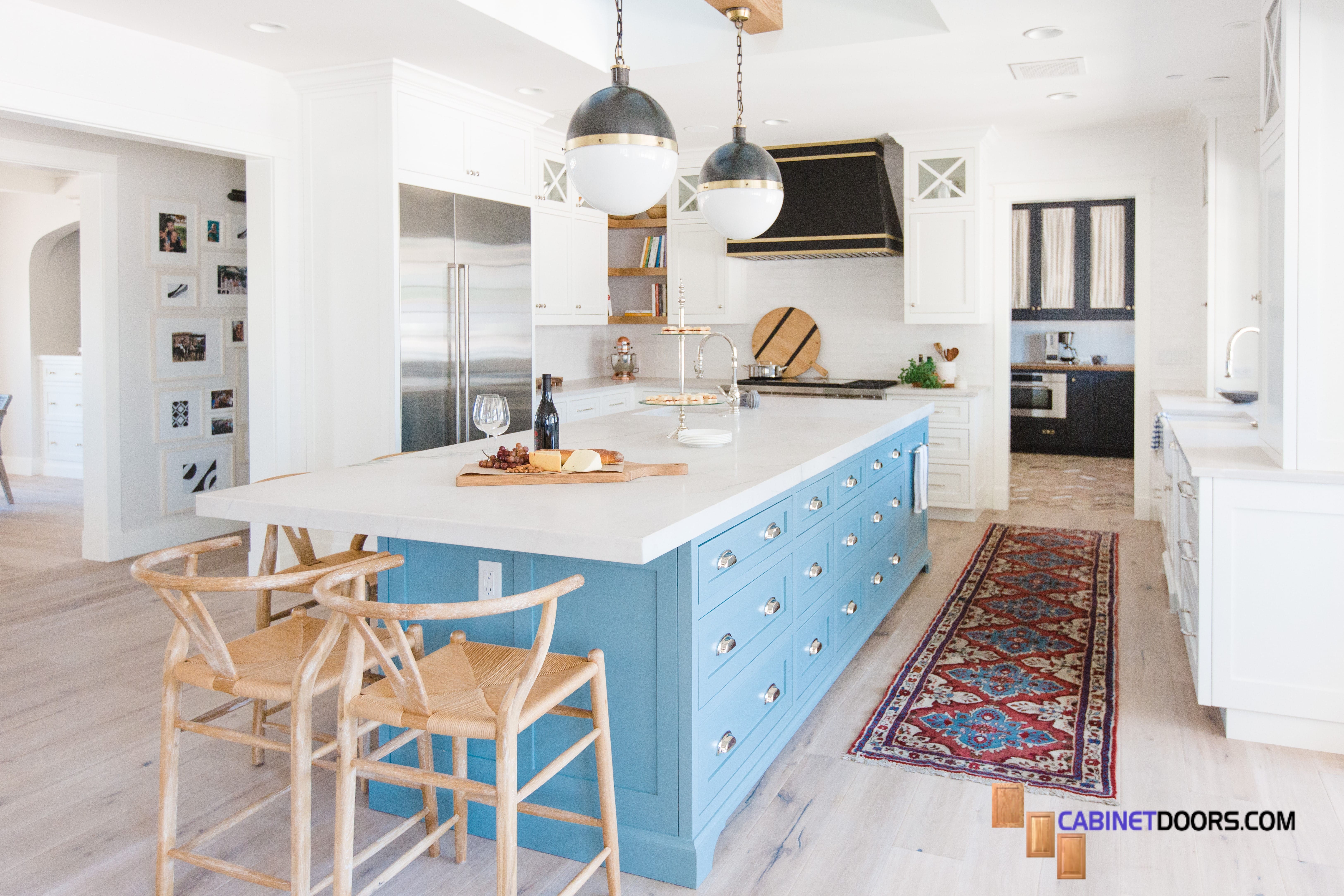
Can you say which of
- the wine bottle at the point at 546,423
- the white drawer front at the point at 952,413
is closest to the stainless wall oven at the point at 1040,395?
the white drawer front at the point at 952,413

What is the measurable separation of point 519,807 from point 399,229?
3409mm

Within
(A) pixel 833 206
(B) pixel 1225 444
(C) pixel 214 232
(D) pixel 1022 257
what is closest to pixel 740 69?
(B) pixel 1225 444

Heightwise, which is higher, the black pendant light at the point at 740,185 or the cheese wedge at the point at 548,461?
the black pendant light at the point at 740,185

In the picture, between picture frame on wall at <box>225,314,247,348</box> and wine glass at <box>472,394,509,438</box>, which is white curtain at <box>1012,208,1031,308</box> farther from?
wine glass at <box>472,394,509,438</box>

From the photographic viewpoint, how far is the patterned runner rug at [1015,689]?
291 cm

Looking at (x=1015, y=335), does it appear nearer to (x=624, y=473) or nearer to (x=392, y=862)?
(x=624, y=473)

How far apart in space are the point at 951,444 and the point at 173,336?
4.87 m

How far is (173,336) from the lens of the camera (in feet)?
19.1

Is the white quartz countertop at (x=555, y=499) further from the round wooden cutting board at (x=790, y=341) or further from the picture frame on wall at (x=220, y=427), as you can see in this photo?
the round wooden cutting board at (x=790, y=341)

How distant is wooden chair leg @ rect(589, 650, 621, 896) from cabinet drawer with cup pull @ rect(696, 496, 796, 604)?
319 mm

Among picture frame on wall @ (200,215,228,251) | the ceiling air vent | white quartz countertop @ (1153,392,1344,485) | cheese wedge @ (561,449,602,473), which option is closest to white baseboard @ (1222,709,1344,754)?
white quartz countertop @ (1153,392,1344,485)

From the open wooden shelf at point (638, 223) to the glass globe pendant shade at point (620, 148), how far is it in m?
4.74

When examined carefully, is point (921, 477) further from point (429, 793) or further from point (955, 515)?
point (429, 793)

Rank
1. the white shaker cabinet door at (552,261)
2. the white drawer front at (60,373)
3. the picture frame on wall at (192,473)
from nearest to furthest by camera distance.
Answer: the picture frame on wall at (192,473) < the white shaker cabinet door at (552,261) < the white drawer front at (60,373)
